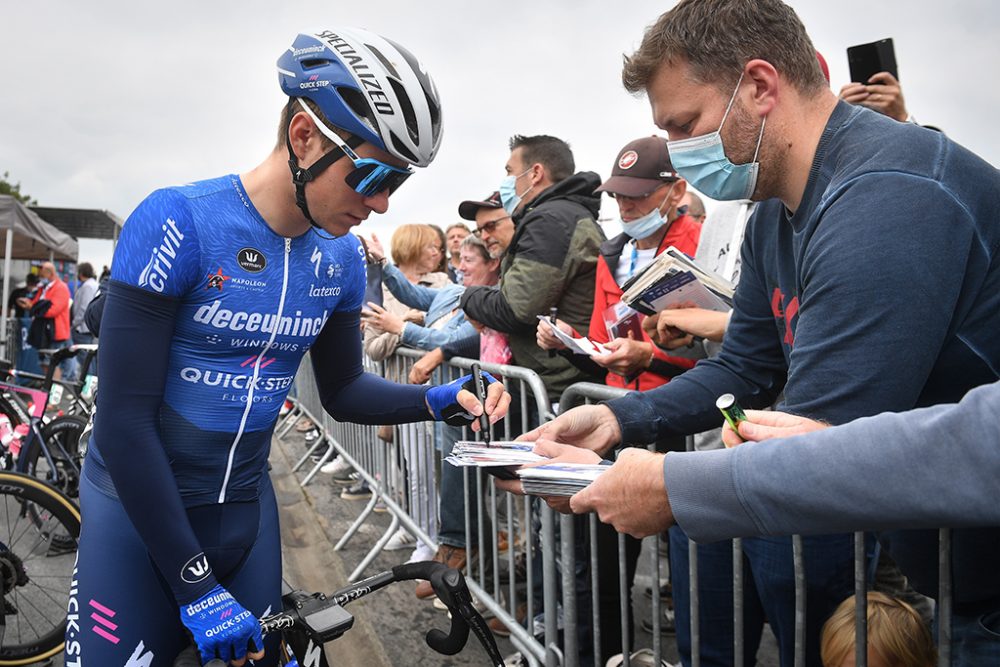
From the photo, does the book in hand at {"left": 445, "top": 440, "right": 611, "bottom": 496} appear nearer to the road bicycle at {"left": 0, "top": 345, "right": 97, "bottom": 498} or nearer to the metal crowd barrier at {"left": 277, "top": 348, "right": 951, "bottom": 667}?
the metal crowd barrier at {"left": 277, "top": 348, "right": 951, "bottom": 667}

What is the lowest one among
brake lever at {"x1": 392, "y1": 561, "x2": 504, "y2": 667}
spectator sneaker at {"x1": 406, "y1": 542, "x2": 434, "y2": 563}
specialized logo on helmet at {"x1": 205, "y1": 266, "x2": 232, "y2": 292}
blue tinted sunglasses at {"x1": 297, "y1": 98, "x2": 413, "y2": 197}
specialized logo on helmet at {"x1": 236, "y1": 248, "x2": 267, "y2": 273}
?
spectator sneaker at {"x1": 406, "y1": 542, "x2": 434, "y2": 563}

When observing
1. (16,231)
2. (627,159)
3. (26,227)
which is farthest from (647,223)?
(16,231)

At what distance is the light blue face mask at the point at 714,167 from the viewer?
71.0 inches

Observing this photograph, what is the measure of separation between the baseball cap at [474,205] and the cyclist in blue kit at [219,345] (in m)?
2.51

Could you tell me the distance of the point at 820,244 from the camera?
4.63 ft

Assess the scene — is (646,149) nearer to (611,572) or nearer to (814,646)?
(611,572)

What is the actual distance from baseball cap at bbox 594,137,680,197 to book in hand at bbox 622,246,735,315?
77 centimetres

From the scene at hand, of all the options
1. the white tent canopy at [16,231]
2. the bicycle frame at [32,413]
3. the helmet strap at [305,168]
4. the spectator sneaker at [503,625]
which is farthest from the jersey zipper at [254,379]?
the white tent canopy at [16,231]

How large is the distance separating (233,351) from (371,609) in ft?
8.54

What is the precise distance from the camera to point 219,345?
6.13 feet

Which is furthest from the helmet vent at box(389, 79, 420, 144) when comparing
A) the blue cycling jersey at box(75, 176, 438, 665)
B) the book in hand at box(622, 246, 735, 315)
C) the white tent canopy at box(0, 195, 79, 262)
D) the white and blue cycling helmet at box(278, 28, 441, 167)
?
the white tent canopy at box(0, 195, 79, 262)

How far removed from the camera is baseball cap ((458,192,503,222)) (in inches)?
177

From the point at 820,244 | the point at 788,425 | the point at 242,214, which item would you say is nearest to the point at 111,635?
the point at 242,214

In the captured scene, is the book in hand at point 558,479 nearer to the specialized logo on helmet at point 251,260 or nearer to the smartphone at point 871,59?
the specialized logo on helmet at point 251,260
